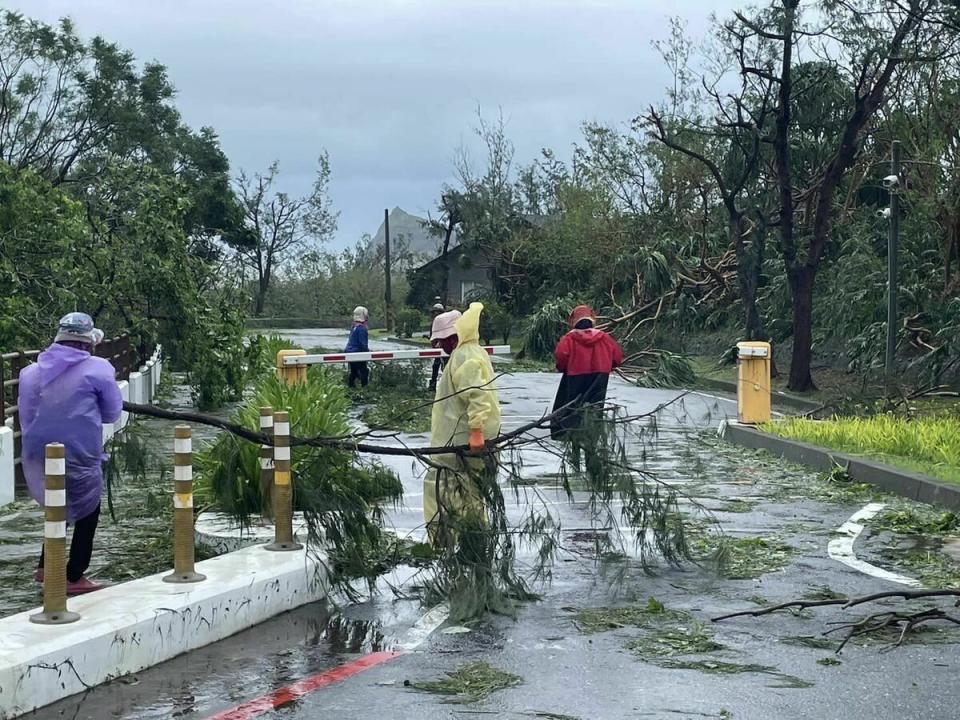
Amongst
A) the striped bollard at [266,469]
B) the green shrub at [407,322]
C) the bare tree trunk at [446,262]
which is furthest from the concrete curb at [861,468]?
the bare tree trunk at [446,262]

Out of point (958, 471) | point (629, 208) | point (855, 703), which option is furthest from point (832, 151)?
point (855, 703)

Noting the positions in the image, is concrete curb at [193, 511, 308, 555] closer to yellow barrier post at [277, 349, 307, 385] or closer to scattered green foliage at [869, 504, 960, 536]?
scattered green foliage at [869, 504, 960, 536]

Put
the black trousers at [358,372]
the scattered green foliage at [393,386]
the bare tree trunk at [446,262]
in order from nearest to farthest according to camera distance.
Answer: the scattered green foliage at [393,386]
the black trousers at [358,372]
the bare tree trunk at [446,262]

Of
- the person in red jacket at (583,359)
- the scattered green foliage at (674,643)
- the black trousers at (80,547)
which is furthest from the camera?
the person in red jacket at (583,359)

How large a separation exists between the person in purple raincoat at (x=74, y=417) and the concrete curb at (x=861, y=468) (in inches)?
270

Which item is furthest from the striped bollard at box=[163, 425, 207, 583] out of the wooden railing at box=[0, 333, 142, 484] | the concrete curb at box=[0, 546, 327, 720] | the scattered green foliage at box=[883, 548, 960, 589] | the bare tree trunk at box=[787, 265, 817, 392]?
the bare tree trunk at box=[787, 265, 817, 392]

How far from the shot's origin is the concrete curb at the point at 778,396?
24.5 m

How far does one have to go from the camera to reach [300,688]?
20.1ft

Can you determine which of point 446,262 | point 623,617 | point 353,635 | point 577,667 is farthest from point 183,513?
point 446,262

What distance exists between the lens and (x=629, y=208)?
47156 mm

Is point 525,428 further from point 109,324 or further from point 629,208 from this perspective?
point 629,208

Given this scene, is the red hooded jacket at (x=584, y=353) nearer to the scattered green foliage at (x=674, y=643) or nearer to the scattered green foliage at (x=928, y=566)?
the scattered green foliage at (x=928, y=566)

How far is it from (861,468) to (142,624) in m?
8.45

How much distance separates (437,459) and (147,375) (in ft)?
47.2
